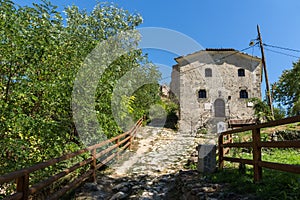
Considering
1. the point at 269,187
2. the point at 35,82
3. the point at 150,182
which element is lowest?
the point at 150,182

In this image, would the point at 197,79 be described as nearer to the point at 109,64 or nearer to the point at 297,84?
the point at 297,84

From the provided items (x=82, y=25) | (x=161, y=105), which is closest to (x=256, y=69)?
(x=161, y=105)

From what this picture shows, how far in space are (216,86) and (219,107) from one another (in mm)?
2179

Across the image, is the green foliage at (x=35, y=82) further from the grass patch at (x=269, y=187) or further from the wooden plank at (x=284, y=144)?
the wooden plank at (x=284, y=144)

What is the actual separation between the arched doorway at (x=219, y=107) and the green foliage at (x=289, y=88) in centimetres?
1028

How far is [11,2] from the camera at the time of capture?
4.27 metres

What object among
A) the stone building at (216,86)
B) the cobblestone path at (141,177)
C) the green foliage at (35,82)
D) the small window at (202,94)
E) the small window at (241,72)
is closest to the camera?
the green foliage at (35,82)

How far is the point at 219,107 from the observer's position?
73.2 feet

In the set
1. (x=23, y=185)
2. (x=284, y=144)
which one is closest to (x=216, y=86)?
(x=284, y=144)

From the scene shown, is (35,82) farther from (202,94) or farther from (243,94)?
(243,94)

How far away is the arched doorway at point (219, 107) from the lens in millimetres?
22009

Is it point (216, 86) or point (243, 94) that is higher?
point (216, 86)

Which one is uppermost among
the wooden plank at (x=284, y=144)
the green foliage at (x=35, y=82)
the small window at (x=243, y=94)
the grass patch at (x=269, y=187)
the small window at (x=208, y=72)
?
the small window at (x=208, y=72)

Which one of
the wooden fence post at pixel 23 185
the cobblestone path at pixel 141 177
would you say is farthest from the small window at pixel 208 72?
the wooden fence post at pixel 23 185
